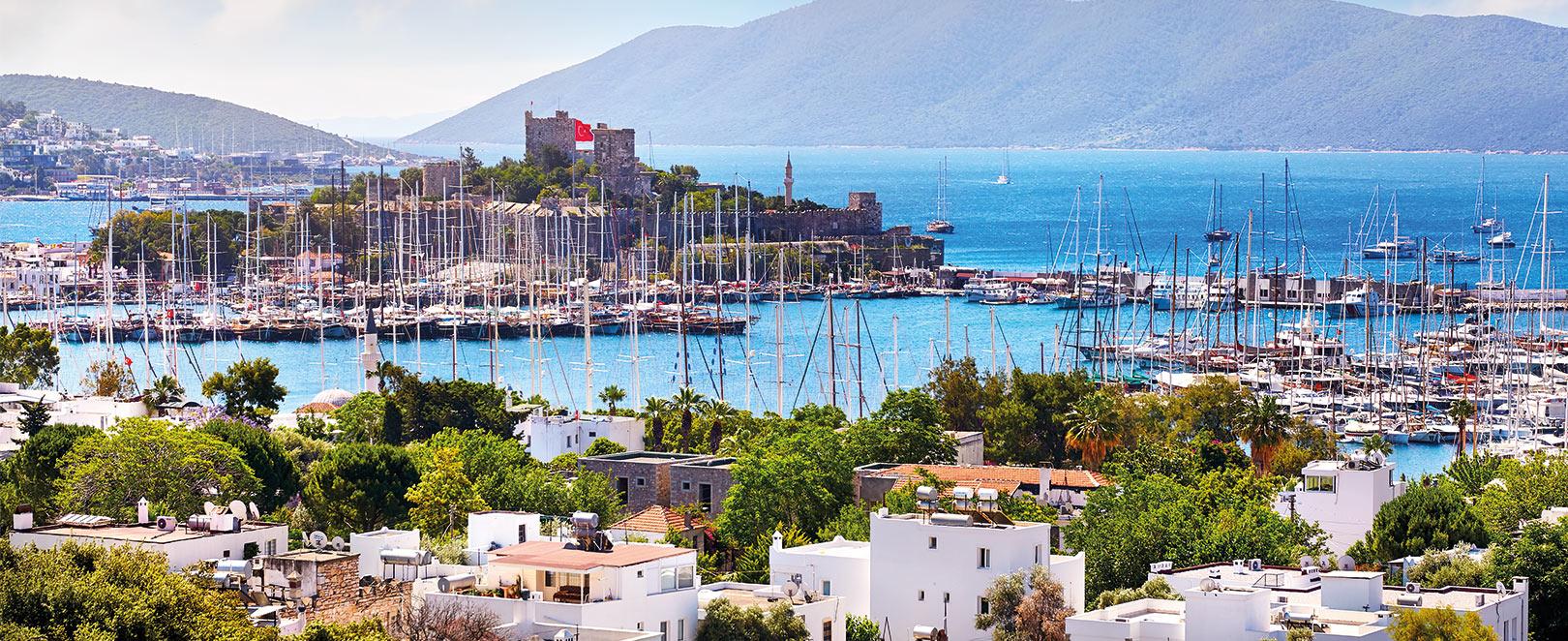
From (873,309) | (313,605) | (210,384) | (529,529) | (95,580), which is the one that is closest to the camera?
(95,580)

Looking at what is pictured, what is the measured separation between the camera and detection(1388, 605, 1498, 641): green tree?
2409 centimetres

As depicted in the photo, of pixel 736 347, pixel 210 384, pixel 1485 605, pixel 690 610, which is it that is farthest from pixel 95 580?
pixel 736 347

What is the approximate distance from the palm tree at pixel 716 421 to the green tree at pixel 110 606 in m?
27.9

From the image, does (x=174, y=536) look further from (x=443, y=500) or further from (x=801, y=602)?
(x=443, y=500)

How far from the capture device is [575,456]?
155 feet

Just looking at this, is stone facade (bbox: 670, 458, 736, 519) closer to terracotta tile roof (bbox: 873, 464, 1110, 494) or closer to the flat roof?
terracotta tile roof (bbox: 873, 464, 1110, 494)

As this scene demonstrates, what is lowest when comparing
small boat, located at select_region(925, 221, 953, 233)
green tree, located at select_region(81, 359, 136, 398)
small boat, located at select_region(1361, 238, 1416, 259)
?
green tree, located at select_region(81, 359, 136, 398)

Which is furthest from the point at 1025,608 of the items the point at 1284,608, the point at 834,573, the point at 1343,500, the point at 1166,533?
the point at 1343,500

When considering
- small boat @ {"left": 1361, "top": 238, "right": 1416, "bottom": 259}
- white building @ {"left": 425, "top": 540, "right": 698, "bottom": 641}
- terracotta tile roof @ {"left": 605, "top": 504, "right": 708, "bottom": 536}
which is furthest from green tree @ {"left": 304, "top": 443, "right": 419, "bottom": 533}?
small boat @ {"left": 1361, "top": 238, "right": 1416, "bottom": 259}

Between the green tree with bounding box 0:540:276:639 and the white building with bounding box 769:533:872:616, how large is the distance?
8964mm

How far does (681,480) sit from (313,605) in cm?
2034

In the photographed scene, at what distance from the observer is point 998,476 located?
41.0 m

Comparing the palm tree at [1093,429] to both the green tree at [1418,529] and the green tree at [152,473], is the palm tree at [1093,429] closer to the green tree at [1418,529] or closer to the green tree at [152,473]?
the green tree at [1418,529]

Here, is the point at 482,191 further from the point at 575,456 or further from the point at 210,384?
the point at 575,456
